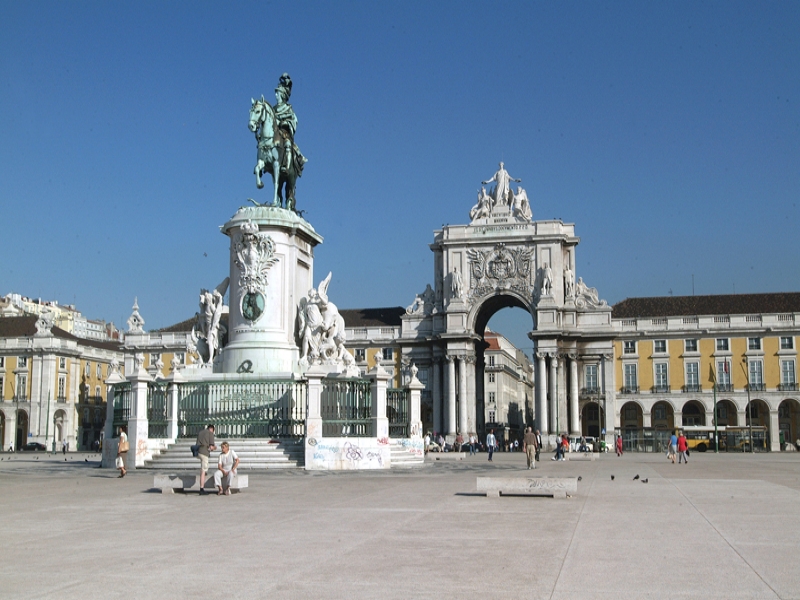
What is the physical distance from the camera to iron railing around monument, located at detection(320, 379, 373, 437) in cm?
2598

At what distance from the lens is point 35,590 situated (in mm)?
8086

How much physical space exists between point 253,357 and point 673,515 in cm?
1457

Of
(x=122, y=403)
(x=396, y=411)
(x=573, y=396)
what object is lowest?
(x=396, y=411)

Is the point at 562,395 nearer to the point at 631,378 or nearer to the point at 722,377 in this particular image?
the point at 631,378

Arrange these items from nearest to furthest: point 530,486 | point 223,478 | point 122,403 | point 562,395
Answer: point 530,486, point 223,478, point 122,403, point 562,395

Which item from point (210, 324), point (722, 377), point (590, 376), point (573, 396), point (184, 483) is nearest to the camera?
point (184, 483)

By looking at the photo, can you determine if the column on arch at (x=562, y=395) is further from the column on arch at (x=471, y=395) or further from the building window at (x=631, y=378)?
the column on arch at (x=471, y=395)

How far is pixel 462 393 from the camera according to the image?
81.4 m

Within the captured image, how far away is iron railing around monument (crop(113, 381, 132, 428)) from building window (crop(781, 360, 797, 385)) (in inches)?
2546

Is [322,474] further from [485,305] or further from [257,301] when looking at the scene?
[485,305]

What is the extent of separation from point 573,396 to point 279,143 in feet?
187

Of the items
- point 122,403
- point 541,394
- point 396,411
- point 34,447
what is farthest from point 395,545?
point 34,447

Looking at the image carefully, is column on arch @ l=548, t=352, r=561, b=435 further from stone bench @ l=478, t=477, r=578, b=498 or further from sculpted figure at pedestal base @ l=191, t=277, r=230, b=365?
stone bench @ l=478, t=477, r=578, b=498

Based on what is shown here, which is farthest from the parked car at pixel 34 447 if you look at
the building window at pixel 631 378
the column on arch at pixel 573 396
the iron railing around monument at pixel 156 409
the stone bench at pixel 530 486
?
the stone bench at pixel 530 486
